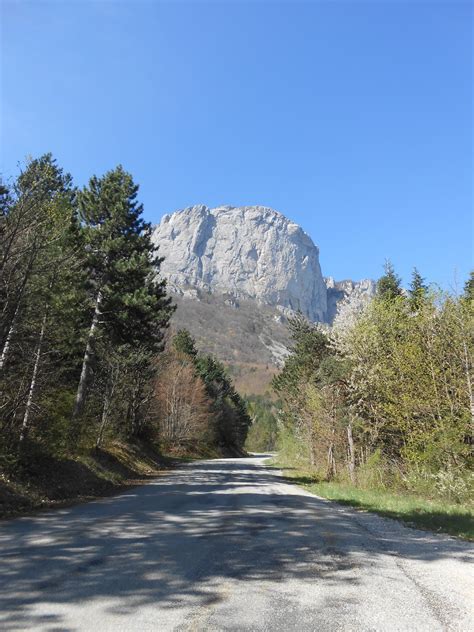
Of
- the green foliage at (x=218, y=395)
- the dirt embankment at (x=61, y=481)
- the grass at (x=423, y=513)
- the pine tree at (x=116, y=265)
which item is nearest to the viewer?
the grass at (x=423, y=513)

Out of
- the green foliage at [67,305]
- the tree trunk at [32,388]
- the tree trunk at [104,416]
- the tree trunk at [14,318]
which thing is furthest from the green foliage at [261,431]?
the tree trunk at [14,318]

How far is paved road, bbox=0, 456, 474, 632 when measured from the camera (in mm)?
4129

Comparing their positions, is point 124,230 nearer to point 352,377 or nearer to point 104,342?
point 104,342

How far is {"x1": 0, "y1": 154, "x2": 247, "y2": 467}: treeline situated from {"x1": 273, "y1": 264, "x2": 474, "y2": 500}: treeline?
36.7ft

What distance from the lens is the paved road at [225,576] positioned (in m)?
4.13

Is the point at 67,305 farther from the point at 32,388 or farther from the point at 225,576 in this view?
the point at 225,576

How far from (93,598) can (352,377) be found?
792 inches

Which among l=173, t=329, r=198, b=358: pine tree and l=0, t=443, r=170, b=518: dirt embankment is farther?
l=173, t=329, r=198, b=358: pine tree

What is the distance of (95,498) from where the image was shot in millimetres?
14422

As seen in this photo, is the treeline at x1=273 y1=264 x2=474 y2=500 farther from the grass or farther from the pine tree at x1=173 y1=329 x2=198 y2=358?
the pine tree at x1=173 y1=329 x2=198 y2=358

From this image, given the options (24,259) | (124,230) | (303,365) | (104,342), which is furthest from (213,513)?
(303,365)

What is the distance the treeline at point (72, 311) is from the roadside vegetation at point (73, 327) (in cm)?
5

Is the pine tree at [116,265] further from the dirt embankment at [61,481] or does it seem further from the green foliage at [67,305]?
the dirt embankment at [61,481]

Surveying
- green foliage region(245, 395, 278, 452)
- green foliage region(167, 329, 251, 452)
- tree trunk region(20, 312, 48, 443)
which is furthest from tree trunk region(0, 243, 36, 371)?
green foliage region(245, 395, 278, 452)
